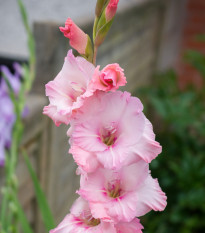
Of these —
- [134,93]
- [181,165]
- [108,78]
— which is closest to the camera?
[108,78]

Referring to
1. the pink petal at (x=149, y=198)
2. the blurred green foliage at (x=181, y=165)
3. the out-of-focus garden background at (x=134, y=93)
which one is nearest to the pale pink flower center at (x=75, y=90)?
the pink petal at (x=149, y=198)

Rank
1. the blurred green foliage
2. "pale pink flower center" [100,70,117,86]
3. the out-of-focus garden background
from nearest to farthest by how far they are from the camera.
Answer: "pale pink flower center" [100,70,117,86], the out-of-focus garden background, the blurred green foliage

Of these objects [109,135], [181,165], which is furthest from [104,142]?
[181,165]

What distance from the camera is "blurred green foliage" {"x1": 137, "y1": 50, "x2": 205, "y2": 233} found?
1.83 meters

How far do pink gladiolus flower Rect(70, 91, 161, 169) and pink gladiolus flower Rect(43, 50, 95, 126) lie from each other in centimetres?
1

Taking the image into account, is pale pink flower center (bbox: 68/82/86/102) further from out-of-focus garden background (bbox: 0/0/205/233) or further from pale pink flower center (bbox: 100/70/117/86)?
out-of-focus garden background (bbox: 0/0/205/233)

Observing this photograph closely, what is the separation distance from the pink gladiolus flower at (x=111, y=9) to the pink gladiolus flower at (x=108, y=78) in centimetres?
7

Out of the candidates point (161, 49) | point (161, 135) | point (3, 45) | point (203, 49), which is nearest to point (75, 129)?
point (3, 45)

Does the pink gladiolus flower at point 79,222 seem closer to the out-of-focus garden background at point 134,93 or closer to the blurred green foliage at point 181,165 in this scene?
the out-of-focus garden background at point 134,93

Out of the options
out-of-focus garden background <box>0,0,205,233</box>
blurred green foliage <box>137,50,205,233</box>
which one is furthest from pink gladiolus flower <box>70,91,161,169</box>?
blurred green foliage <box>137,50,205,233</box>

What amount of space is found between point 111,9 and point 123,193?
174 mm

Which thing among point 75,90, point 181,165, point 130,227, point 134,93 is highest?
point 75,90

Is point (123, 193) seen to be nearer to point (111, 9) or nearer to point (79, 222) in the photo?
point (79, 222)

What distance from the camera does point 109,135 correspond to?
372mm
